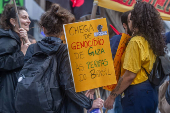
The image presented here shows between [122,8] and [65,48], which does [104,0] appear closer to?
[122,8]

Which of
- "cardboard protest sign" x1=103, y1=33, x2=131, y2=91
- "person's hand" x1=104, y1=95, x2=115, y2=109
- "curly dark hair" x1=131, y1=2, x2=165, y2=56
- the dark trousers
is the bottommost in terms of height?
"person's hand" x1=104, y1=95, x2=115, y2=109

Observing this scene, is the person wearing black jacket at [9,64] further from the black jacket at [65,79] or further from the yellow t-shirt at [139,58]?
the yellow t-shirt at [139,58]

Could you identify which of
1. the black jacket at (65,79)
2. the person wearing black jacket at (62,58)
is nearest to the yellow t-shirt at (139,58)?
the person wearing black jacket at (62,58)

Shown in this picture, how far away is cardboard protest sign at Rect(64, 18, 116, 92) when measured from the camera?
2078 mm

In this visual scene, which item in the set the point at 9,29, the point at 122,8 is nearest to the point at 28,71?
the point at 9,29

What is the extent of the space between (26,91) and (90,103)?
1.97ft

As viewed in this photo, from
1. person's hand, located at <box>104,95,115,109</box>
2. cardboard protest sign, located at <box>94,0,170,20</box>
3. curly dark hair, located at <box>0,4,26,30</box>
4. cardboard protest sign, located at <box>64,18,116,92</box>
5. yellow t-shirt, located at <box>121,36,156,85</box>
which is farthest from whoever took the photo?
cardboard protest sign, located at <box>94,0,170,20</box>

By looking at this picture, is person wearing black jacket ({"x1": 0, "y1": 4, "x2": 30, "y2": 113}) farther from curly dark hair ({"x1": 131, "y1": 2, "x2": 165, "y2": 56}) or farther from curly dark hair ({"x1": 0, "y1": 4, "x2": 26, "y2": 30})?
curly dark hair ({"x1": 131, "y1": 2, "x2": 165, "y2": 56})

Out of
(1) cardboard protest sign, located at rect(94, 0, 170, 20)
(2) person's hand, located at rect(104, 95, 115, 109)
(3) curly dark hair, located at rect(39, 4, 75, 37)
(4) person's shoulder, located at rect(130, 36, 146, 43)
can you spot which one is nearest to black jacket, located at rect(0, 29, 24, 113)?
(3) curly dark hair, located at rect(39, 4, 75, 37)

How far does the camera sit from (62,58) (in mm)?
2057

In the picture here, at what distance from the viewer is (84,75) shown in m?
2.11

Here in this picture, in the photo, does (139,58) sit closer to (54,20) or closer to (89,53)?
(89,53)

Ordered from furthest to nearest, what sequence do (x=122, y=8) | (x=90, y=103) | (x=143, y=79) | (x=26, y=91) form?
(x=122, y=8)
(x=143, y=79)
(x=90, y=103)
(x=26, y=91)

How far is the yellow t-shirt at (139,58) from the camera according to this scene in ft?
7.25
